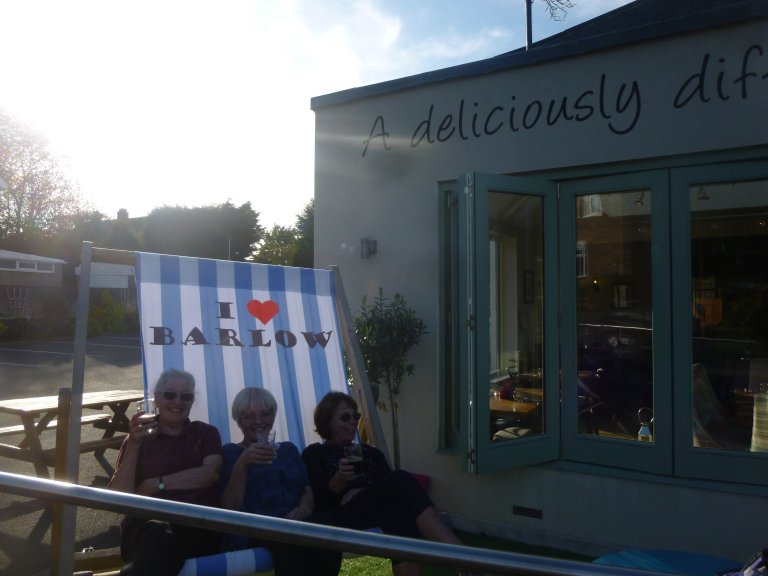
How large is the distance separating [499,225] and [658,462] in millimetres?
1603

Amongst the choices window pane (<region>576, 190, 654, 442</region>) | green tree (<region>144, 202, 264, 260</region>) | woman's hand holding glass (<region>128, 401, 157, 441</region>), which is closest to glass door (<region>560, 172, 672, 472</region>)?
window pane (<region>576, 190, 654, 442</region>)

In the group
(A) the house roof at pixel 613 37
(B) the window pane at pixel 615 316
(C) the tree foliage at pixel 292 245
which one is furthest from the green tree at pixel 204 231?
(B) the window pane at pixel 615 316

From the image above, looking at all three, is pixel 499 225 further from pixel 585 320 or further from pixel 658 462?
pixel 658 462

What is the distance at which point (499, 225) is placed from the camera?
4129 millimetres

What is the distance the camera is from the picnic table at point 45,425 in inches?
186

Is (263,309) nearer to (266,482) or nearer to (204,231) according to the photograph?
(266,482)

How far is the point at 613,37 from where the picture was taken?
153 inches

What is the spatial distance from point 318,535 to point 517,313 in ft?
10.1

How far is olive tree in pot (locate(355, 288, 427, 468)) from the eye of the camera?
172 inches

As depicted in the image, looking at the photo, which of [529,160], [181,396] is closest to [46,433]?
[181,396]

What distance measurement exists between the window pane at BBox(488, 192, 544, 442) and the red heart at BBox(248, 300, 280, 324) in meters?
1.29

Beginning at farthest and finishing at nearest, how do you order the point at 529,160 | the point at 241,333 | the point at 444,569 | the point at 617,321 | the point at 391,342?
the point at 391,342, the point at 529,160, the point at 617,321, the point at 241,333, the point at 444,569

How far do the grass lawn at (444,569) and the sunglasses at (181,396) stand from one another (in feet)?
4.12

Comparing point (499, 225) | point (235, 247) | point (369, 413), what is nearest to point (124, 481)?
point (369, 413)
